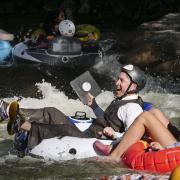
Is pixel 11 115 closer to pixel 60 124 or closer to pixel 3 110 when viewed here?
pixel 3 110

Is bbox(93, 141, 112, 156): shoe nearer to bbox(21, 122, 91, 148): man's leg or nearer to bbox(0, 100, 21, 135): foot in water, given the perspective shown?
bbox(21, 122, 91, 148): man's leg

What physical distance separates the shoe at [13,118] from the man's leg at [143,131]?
1.11m

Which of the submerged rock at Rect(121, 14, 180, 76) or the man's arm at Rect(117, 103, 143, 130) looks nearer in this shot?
the man's arm at Rect(117, 103, 143, 130)

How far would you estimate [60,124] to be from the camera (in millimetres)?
6277

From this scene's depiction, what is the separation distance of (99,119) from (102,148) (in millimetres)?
417

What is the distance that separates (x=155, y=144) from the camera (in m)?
5.76

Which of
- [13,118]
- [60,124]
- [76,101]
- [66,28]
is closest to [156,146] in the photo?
[60,124]

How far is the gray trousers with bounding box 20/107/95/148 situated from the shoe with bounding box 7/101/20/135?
207 mm

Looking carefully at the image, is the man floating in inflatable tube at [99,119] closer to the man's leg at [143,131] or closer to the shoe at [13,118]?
the shoe at [13,118]

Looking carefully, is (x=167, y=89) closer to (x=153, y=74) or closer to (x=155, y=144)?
(x=153, y=74)

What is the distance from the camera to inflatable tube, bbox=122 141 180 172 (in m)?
5.44

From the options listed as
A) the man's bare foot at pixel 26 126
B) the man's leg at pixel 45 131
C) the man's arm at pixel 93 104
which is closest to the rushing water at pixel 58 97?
the man's leg at pixel 45 131

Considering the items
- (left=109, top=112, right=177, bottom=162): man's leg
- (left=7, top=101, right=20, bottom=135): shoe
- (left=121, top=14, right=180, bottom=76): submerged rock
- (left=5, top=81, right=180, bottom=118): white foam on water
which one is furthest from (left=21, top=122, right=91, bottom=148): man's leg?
(left=121, top=14, right=180, bottom=76): submerged rock

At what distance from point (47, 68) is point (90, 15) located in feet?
27.7
